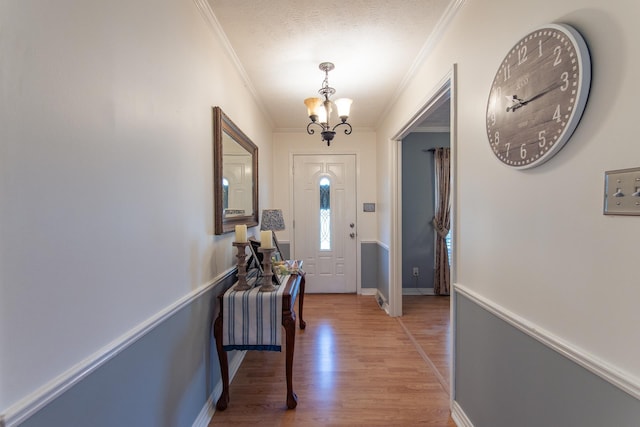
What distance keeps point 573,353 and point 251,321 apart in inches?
59.7

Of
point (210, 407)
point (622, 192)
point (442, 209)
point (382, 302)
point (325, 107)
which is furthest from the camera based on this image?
point (442, 209)

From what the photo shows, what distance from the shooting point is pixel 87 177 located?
2.87 ft

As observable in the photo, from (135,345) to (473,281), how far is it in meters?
1.59

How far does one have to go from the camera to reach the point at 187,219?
1.54 m

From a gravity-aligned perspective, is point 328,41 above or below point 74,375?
above

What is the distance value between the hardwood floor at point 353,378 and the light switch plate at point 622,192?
5.17ft

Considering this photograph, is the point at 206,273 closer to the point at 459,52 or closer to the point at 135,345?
the point at 135,345

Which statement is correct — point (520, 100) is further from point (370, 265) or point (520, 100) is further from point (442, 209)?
point (370, 265)

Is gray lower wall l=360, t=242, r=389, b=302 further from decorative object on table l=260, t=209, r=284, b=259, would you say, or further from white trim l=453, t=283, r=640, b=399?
white trim l=453, t=283, r=640, b=399

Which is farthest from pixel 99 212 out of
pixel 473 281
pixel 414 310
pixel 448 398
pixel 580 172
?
pixel 414 310

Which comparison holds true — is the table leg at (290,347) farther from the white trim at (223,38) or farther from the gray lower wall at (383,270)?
the gray lower wall at (383,270)

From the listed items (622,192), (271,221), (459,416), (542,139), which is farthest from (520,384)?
(271,221)

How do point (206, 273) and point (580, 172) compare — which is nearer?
point (580, 172)

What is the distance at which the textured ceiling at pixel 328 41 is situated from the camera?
68.2 inches
